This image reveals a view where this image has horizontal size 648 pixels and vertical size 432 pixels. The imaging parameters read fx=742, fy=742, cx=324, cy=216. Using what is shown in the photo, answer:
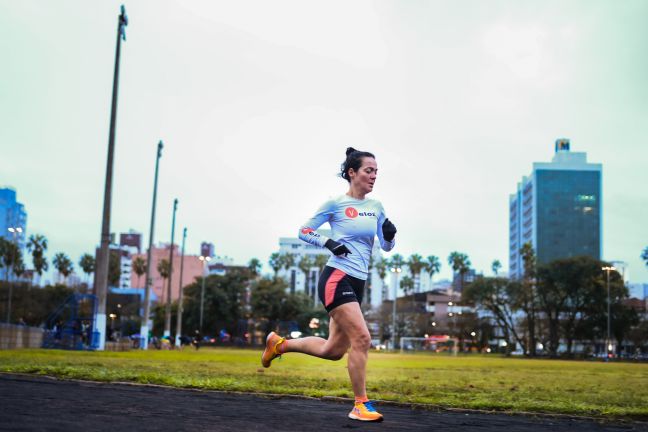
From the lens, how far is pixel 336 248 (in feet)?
19.8

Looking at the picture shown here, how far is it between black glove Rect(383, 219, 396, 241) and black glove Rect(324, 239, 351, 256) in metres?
0.62

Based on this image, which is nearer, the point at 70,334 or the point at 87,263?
the point at 70,334

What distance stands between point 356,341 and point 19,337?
24.3 meters

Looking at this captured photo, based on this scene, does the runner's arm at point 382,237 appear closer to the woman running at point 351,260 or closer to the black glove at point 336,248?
the woman running at point 351,260

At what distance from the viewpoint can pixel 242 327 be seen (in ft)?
258

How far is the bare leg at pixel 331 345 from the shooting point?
623 cm

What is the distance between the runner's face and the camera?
645cm

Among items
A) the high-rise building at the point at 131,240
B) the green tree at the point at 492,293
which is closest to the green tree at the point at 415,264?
the green tree at the point at 492,293

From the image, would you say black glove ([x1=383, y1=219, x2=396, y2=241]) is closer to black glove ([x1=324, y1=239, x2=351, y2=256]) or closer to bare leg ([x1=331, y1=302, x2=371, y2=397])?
black glove ([x1=324, y1=239, x2=351, y2=256])

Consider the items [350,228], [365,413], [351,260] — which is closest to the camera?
[365,413]

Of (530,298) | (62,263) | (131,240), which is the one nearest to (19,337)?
(530,298)

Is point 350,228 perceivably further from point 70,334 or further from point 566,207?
point 566,207

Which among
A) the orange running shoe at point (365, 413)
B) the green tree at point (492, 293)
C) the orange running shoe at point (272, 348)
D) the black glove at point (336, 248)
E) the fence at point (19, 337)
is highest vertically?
the green tree at point (492, 293)

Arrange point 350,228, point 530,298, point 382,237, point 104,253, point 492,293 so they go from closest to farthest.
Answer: point 350,228 < point 382,237 < point 104,253 < point 530,298 < point 492,293
